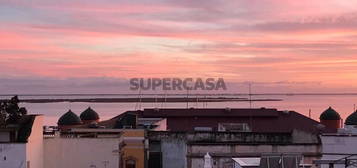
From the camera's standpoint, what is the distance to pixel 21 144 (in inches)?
1635

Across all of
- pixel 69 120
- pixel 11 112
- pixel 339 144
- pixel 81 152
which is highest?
pixel 11 112

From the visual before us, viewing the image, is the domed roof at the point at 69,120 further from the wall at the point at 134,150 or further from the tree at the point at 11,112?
the tree at the point at 11,112

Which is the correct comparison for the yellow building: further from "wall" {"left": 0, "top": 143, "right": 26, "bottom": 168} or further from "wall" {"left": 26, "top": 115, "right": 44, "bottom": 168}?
"wall" {"left": 0, "top": 143, "right": 26, "bottom": 168}

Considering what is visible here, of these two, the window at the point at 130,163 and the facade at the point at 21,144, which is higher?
the facade at the point at 21,144

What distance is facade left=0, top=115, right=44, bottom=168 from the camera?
4138 cm

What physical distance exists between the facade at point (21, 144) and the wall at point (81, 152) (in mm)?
2610

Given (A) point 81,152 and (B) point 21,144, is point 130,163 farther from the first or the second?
(B) point 21,144

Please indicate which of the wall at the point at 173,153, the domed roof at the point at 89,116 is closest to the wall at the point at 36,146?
the wall at the point at 173,153

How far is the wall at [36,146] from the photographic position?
42509mm

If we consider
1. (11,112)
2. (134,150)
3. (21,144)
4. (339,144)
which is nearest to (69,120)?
(134,150)

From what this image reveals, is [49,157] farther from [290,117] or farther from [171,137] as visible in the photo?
[290,117]

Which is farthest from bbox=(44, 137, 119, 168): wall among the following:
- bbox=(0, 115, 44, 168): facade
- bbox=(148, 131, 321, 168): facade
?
bbox=(148, 131, 321, 168): facade

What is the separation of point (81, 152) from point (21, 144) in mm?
6286

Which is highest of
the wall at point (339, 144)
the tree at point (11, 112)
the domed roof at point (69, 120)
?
the tree at point (11, 112)
